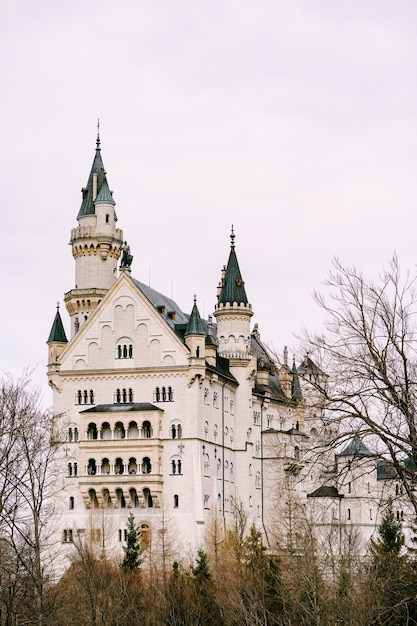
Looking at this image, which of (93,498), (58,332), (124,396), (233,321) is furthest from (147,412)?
(233,321)

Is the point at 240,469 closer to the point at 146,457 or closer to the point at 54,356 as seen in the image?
the point at 146,457

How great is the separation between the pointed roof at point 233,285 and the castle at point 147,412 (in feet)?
0.39

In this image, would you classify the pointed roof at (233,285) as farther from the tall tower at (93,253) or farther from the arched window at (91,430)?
the arched window at (91,430)

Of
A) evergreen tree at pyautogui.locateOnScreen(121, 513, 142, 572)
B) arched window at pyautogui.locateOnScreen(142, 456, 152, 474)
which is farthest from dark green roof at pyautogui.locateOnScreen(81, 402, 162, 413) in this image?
evergreen tree at pyautogui.locateOnScreen(121, 513, 142, 572)

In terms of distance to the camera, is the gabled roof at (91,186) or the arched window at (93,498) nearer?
the arched window at (93,498)

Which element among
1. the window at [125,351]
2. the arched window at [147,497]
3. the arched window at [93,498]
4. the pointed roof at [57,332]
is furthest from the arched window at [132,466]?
the pointed roof at [57,332]

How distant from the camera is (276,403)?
121688mm

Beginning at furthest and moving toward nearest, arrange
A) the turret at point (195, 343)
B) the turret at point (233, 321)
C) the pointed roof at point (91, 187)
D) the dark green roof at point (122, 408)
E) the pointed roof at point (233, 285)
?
the pointed roof at point (91, 187), the pointed roof at point (233, 285), the turret at point (233, 321), the turret at point (195, 343), the dark green roof at point (122, 408)

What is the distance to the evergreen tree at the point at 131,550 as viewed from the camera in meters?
86.6

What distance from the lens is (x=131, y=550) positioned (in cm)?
9131

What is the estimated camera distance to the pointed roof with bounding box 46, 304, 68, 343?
108 metres

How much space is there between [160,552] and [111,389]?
16.2 m

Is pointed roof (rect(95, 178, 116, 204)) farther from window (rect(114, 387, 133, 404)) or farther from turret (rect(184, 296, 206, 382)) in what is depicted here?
window (rect(114, 387, 133, 404))

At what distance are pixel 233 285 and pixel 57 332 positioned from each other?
18277mm
